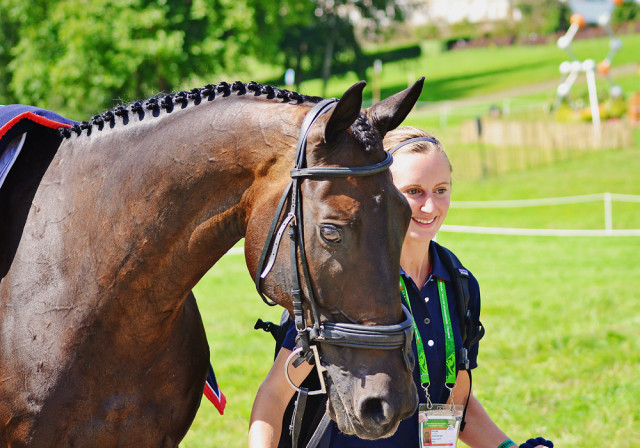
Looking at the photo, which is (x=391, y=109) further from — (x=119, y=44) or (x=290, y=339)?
(x=119, y=44)

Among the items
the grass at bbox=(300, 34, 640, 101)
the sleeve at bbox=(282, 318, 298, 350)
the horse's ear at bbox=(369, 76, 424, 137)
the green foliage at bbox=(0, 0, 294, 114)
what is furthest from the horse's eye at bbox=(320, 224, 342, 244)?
the grass at bbox=(300, 34, 640, 101)

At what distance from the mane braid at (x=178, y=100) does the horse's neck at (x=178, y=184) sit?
4cm

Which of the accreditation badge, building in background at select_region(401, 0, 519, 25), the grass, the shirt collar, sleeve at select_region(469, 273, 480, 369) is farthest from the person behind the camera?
building in background at select_region(401, 0, 519, 25)

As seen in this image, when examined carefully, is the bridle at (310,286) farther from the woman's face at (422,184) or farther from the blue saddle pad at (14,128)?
the blue saddle pad at (14,128)

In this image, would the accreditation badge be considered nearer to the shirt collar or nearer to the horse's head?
the shirt collar

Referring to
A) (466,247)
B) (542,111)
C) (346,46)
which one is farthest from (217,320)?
(346,46)

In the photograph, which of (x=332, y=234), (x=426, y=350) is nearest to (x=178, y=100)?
(x=332, y=234)

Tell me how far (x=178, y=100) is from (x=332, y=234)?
79 cm

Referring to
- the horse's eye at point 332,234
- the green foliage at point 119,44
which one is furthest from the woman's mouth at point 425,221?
the green foliage at point 119,44

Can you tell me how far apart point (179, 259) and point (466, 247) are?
10913mm

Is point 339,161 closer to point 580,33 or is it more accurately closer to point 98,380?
point 98,380

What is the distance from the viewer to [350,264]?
2.02 metres

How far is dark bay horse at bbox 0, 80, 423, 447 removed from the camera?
81.0 inches

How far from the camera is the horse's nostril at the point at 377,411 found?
79.3 inches
